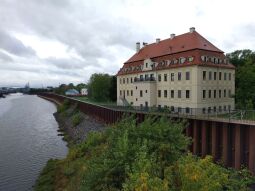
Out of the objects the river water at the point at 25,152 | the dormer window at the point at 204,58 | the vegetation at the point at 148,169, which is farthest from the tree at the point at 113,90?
the vegetation at the point at 148,169

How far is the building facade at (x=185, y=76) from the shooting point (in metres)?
40.7

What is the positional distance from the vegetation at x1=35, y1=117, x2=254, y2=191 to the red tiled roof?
29274 millimetres

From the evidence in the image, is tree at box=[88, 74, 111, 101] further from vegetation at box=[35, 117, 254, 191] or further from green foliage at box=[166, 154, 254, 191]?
green foliage at box=[166, 154, 254, 191]

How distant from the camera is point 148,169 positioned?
889 centimetres

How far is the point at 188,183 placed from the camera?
7789 millimetres

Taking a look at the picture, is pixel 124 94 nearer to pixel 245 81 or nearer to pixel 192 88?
pixel 192 88

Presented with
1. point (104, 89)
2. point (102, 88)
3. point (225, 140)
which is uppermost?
point (102, 88)

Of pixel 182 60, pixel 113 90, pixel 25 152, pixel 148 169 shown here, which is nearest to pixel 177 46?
pixel 182 60

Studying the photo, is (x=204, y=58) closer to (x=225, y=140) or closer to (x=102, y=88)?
(x=225, y=140)

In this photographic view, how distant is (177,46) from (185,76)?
7067 mm

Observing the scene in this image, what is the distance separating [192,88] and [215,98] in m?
5.23

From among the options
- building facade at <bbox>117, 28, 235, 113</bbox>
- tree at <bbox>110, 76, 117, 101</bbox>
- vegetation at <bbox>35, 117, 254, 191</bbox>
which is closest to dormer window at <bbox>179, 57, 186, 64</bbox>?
building facade at <bbox>117, 28, 235, 113</bbox>

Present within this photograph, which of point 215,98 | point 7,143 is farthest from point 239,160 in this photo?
point 7,143

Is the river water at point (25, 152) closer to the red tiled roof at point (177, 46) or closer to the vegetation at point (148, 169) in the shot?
the vegetation at point (148, 169)
